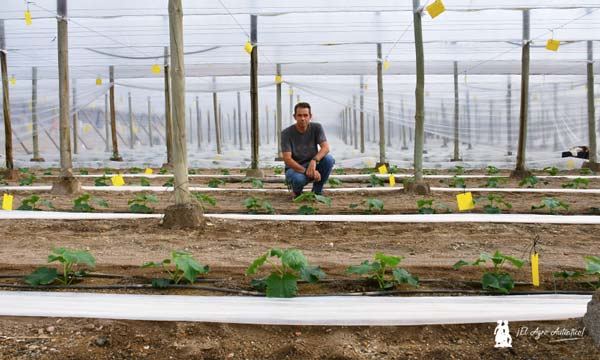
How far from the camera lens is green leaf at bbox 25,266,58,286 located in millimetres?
2262

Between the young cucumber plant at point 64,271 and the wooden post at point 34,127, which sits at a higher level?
the wooden post at point 34,127

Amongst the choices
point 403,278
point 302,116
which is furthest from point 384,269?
point 302,116

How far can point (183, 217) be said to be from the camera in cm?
381

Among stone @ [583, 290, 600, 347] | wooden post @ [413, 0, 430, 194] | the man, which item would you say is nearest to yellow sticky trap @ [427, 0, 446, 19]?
wooden post @ [413, 0, 430, 194]

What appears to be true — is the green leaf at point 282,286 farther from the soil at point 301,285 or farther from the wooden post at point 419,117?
the wooden post at point 419,117

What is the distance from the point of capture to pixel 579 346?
5.46 feet

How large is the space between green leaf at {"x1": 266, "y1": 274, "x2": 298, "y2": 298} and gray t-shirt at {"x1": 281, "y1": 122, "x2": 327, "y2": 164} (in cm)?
309

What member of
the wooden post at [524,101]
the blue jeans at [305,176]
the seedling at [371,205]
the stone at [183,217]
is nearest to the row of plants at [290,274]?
the stone at [183,217]

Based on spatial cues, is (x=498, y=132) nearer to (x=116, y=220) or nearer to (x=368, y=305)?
(x=116, y=220)

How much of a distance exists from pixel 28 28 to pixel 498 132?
32.3 ft

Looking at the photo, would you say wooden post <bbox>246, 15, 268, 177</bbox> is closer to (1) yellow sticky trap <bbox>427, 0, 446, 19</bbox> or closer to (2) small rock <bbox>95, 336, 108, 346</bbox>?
(1) yellow sticky trap <bbox>427, 0, 446, 19</bbox>

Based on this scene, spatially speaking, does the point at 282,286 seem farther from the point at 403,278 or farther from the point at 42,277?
the point at 42,277

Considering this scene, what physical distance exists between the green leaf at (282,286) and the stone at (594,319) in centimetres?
101

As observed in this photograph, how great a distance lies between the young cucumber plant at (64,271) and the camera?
220cm
